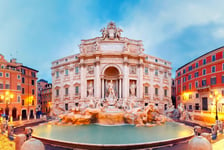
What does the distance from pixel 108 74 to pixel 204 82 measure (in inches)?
734

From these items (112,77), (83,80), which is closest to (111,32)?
(112,77)

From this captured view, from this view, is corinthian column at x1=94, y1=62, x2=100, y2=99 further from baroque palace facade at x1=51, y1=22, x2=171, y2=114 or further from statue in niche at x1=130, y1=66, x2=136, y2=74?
statue in niche at x1=130, y1=66, x2=136, y2=74

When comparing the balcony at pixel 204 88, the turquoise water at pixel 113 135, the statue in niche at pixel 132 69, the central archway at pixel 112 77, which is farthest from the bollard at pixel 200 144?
the balcony at pixel 204 88

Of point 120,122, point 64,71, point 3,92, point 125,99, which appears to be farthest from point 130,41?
point 3,92

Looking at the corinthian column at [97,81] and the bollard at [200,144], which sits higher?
the corinthian column at [97,81]

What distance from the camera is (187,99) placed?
33.3m

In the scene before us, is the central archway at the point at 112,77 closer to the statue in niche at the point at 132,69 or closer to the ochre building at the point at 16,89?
the statue in niche at the point at 132,69

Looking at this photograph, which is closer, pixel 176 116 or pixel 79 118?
pixel 79 118

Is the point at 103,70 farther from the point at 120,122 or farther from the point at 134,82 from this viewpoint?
the point at 120,122

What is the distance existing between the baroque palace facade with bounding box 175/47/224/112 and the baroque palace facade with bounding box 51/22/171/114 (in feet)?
20.9

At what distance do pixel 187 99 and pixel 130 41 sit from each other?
60.7ft

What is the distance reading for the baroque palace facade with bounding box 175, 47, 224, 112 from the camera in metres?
25.1

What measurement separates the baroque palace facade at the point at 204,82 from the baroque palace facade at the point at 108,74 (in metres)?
6.37

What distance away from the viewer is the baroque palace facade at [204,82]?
25.1m
